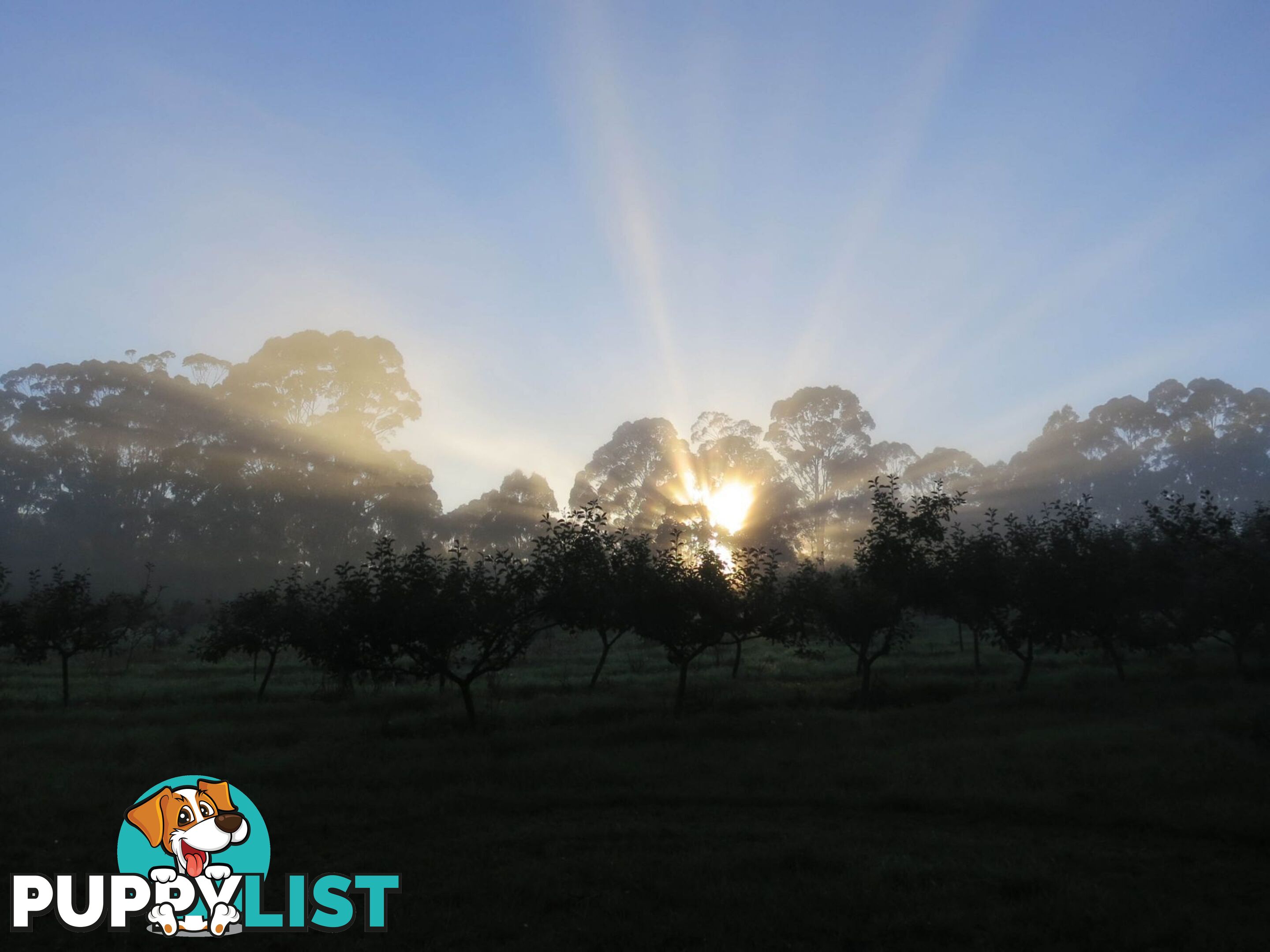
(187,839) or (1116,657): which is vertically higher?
(187,839)

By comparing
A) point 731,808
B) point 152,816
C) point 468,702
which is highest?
point 152,816

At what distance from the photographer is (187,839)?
1027 cm

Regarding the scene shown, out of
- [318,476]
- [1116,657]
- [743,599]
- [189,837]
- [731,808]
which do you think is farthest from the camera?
[318,476]

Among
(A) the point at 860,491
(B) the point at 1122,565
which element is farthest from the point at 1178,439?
(B) the point at 1122,565

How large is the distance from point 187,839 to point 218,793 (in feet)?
4.30

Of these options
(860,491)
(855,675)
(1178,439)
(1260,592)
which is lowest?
(855,675)

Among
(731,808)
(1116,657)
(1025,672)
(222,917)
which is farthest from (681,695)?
(1116,657)

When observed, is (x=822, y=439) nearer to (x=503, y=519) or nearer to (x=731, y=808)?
(x=503, y=519)

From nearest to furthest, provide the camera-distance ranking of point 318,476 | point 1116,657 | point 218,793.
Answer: point 218,793 < point 1116,657 < point 318,476

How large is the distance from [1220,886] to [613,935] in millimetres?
8272

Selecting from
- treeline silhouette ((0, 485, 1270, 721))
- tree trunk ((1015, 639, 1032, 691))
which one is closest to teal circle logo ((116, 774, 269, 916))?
treeline silhouette ((0, 485, 1270, 721))

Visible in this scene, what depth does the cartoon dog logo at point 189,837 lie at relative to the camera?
9523 mm

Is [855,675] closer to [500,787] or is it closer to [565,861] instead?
[500,787]

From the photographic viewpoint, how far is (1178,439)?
288ft
